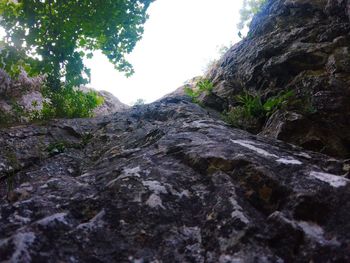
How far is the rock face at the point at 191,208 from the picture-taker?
237 centimetres

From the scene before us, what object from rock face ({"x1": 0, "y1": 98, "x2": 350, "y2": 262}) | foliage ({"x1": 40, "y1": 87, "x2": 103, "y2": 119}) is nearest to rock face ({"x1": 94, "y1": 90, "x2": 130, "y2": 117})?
foliage ({"x1": 40, "y1": 87, "x2": 103, "y2": 119})

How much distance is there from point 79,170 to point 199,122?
2.44m

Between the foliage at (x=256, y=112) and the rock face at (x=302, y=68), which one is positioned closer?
the rock face at (x=302, y=68)

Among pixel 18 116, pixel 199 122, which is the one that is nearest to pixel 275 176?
pixel 199 122

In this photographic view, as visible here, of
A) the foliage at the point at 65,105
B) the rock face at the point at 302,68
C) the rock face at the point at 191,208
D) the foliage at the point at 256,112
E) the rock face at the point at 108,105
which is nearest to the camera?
the rock face at the point at 191,208

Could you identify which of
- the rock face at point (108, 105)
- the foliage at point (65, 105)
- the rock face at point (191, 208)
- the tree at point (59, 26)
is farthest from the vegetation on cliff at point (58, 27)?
the rock face at point (108, 105)

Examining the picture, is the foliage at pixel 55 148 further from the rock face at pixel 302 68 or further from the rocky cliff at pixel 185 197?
the rock face at pixel 302 68

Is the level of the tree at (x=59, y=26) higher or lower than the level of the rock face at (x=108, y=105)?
higher

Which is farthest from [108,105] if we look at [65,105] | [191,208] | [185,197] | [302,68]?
[191,208]

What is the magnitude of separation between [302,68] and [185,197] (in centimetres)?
578

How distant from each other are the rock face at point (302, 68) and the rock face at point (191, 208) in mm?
1649

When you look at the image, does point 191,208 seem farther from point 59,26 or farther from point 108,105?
point 108,105

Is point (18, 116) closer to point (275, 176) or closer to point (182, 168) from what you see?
point (182, 168)

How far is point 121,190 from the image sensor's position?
130 inches
